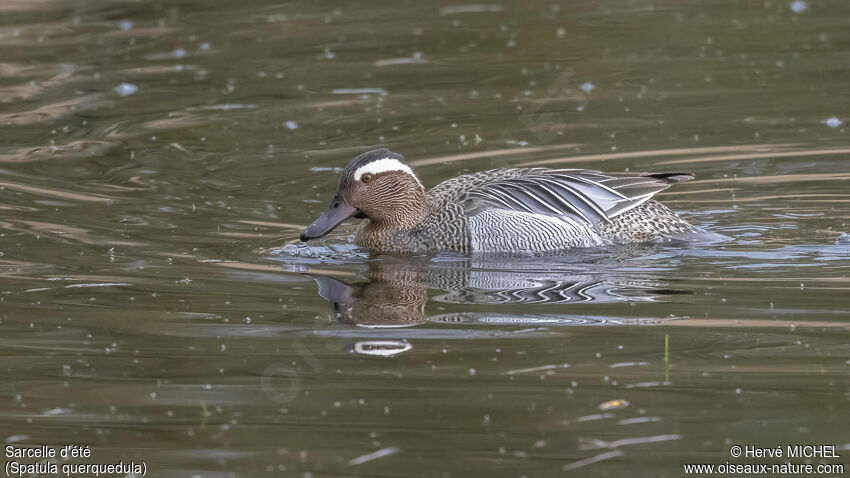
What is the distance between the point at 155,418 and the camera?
20.3ft

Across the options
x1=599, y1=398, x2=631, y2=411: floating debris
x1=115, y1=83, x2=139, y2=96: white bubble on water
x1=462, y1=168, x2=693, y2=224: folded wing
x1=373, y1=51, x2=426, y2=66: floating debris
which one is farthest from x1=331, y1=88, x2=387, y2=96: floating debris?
x1=599, y1=398, x2=631, y2=411: floating debris

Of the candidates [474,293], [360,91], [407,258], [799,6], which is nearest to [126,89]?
[360,91]

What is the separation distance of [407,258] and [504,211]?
0.77 meters

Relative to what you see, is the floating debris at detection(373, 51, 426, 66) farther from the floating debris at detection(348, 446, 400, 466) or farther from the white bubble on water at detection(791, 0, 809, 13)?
the floating debris at detection(348, 446, 400, 466)

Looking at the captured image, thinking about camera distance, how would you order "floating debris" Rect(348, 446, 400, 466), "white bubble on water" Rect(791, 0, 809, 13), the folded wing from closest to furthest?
"floating debris" Rect(348, 446, 400, 466), the folded wing, "white bubble on water" Rect(791, 0, 809, 13)

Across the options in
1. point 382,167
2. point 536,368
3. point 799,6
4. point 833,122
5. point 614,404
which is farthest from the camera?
point 799,6

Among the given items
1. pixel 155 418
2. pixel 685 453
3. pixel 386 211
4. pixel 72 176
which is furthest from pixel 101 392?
pixel 72 176

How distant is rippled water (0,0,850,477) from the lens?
601 centimetres

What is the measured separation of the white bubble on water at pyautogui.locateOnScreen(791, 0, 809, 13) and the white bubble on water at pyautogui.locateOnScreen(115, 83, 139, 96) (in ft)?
26.2

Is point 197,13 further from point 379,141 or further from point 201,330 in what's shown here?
point 201,330

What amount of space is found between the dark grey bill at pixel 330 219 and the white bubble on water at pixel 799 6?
8810mm

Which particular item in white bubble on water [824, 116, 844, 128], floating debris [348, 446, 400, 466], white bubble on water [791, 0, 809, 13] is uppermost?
white bubble on water [791, 0, 809, 13]

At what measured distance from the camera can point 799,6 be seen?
16688 mm

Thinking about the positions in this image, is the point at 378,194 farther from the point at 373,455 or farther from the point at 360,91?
the point at 360,91
